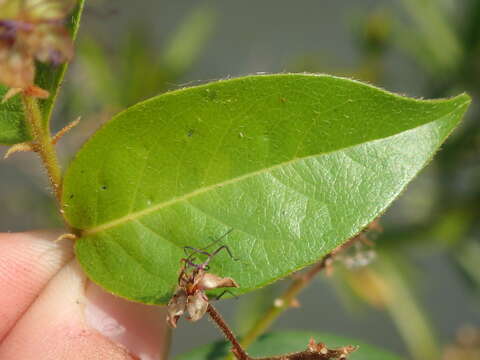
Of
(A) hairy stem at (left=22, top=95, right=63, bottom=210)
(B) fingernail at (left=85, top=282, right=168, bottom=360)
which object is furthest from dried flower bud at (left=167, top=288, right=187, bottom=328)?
(B) fingernail at (left=85, top=282, right=168, bottom=360)

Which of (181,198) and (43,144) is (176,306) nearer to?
(181,198)

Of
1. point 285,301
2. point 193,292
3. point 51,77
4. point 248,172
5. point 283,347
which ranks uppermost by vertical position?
point 51,77

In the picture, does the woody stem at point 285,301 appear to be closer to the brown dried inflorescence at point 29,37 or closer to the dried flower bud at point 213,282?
the dried flower bud at point 213,282

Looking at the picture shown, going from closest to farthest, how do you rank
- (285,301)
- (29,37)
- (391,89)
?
(29,37) → (285,301) → (391,89)

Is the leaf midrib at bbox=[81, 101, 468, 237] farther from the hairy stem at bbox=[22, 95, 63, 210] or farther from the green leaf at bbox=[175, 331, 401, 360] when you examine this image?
the green leaf at bbox=[175, 331, 401, 360]

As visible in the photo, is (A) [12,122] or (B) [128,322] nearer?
(A) [12,122]

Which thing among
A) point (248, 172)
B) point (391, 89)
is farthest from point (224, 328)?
point (391, 89)
